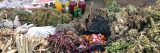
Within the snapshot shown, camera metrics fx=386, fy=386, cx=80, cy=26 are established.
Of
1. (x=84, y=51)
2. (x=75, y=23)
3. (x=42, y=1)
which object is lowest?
(x=84, y=51)

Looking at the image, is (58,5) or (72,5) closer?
(72,5)

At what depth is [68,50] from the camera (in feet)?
19.3

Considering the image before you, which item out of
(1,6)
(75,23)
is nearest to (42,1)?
(1,6)

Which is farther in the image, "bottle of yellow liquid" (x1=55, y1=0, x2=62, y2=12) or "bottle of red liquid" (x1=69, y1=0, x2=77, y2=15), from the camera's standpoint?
"bottle of yellow liquid" (x1=55, y1=0, x2=62, y2=12)

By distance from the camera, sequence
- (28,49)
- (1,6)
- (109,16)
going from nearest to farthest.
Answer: (28,49)
(109,16)
(1,6)

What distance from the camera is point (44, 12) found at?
22.8ft

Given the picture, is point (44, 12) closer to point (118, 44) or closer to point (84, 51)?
point (84, 51)

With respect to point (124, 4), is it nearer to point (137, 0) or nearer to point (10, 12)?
point (137, 0)

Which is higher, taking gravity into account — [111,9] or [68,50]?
[111,9]

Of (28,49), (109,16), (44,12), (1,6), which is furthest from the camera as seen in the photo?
(1,6)

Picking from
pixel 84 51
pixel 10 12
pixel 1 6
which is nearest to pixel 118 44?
pixel 84 51

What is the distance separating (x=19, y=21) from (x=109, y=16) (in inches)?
66.5

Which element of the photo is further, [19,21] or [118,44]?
[19,21]

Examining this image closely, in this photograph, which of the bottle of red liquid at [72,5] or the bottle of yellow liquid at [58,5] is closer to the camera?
the bottle of red liquid at [72,5]
